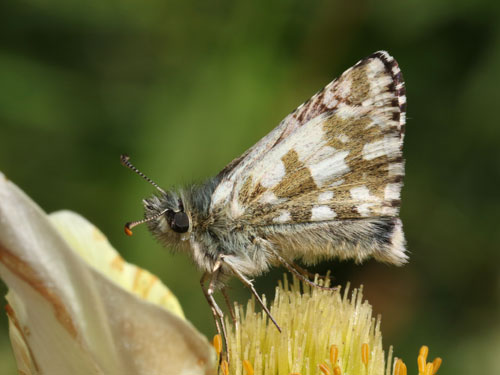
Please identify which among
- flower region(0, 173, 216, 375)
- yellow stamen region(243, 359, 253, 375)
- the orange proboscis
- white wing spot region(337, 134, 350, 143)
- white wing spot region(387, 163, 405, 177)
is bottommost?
the orange proboscis

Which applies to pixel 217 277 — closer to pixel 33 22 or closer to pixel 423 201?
pixel 423 201

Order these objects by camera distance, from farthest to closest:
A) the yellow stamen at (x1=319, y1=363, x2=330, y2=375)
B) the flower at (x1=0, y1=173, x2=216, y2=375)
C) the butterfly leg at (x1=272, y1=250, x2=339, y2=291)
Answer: the butterfly leg at (x1=272, y1=250, x2=339, y2=291) → the yellow stamen at (x1=319, y1=363, x2=330, y2=375) → the flower at (x1=0, y1=173, x2=216, y2=375)

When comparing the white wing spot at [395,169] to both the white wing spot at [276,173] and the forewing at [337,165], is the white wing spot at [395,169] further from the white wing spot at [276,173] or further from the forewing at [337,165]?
the white wing spot at [276,173]

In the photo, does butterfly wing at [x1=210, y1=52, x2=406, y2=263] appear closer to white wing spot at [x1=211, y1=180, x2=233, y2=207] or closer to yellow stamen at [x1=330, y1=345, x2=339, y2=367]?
white wing spot at [x1=211, y1=180, x2=233, y2=207]

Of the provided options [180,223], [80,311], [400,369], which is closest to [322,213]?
[180,223]

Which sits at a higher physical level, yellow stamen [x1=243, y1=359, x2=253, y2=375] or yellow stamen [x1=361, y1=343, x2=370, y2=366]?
yellow stamen [x1=243, y1=359, x2=253, y2=375]

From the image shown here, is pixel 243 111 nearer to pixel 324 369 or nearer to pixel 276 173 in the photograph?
pixel 276 173

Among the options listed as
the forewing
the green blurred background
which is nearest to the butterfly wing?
the forewing

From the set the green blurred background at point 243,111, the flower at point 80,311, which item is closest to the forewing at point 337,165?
the flower at point 80,311
